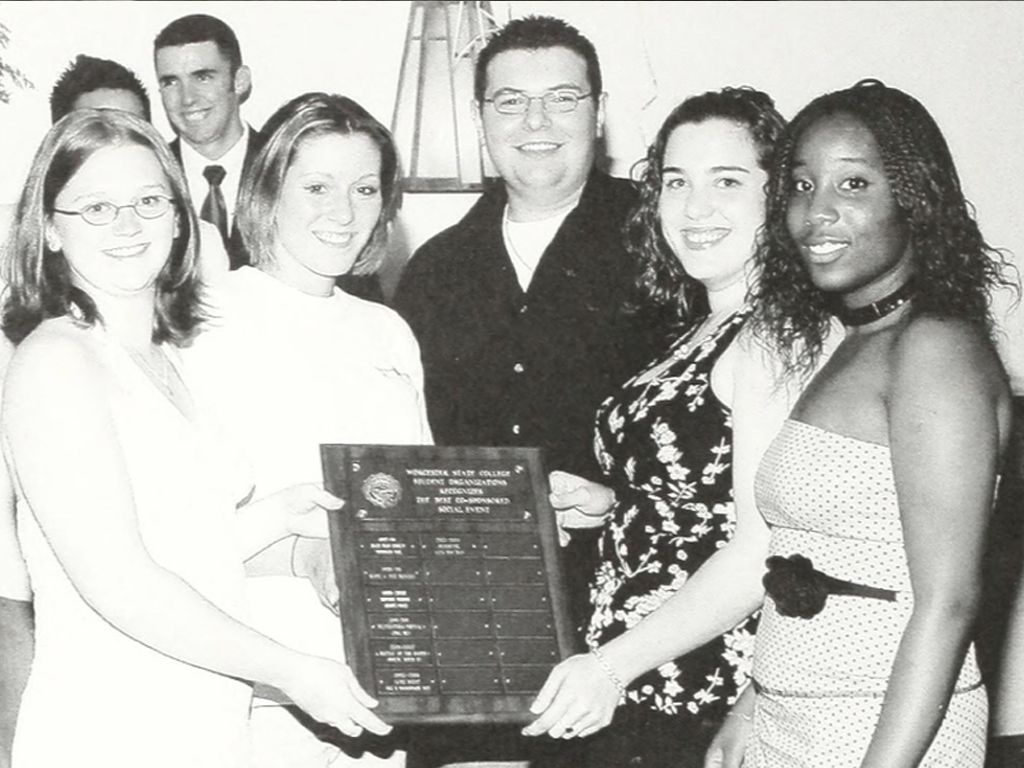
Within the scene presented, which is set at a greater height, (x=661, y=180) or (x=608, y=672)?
(x=661, y=180)

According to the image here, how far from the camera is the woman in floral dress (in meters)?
2.33

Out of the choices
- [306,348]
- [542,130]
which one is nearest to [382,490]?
[306,348]

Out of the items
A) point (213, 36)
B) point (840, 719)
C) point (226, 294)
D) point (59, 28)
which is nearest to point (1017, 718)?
point (840, 719)

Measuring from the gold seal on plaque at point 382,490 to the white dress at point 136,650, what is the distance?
1.01ft

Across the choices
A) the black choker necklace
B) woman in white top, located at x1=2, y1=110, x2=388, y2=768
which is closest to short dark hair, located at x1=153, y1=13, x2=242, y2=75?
woman in white top, located at x1=2, y1=110, x2=388, y2=768

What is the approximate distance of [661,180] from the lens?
2674 millimetres

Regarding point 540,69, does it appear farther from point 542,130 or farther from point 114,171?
point 114,171

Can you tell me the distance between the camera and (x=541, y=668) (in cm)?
233

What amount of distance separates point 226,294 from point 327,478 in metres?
0.42

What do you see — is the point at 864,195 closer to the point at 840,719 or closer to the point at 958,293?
the point at 958,293

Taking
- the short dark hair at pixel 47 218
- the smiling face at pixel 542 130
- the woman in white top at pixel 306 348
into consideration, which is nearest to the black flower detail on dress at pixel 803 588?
the woman in white top at pixel 306 348

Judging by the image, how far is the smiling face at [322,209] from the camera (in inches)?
104

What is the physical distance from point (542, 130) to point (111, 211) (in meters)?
1.12

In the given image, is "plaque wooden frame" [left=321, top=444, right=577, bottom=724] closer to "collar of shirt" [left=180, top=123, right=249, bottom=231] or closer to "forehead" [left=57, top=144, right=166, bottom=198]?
"forehead" [left=57, top=144, right=166, bottom=198]
